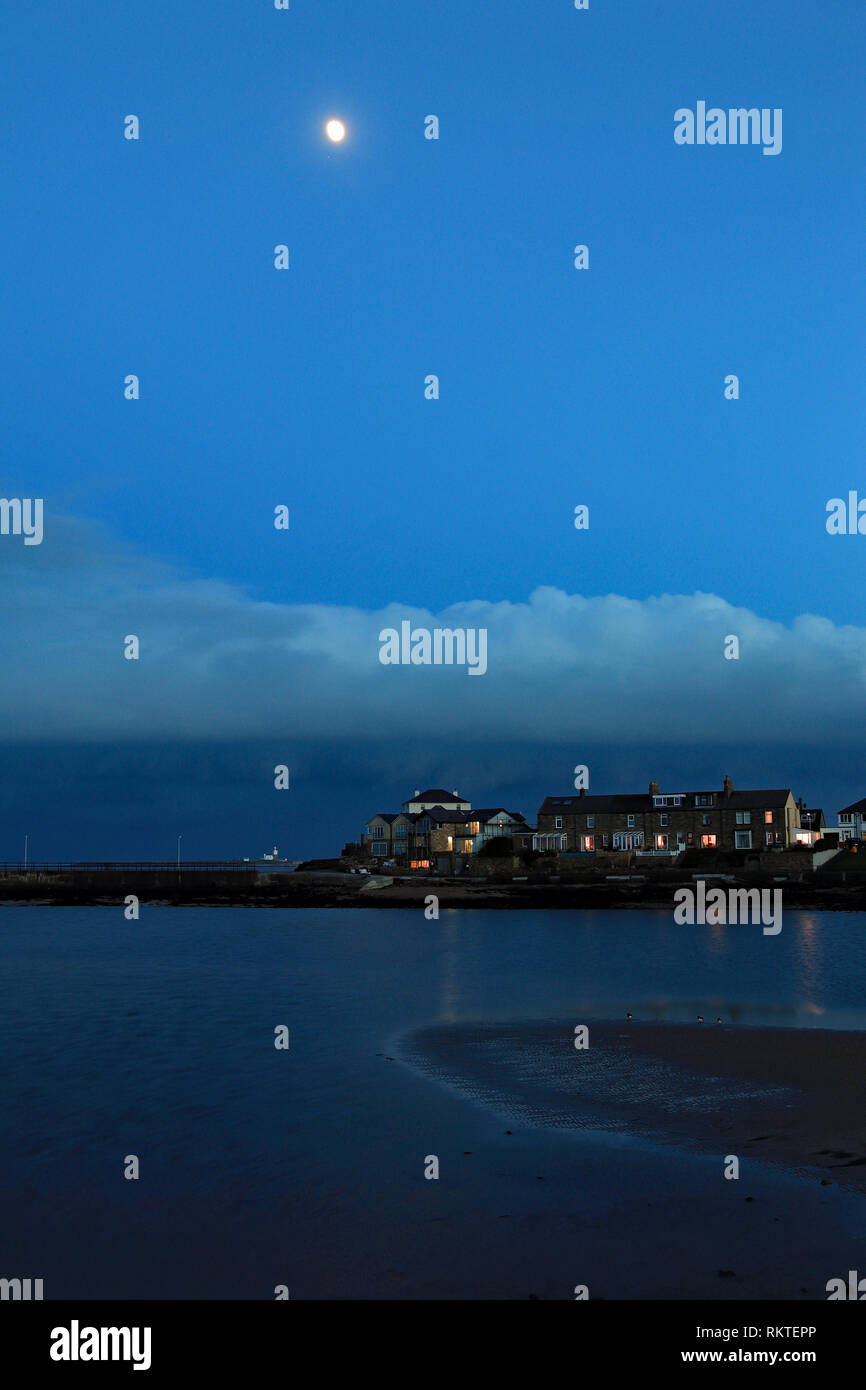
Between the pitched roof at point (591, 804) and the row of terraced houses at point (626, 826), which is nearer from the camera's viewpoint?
the row of terraced houses at point (626, 826)

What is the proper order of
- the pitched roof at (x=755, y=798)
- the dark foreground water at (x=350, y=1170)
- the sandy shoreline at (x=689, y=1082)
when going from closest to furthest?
the dark foreground water at (x=350, y=1170)
the sandy shoreline at (x=689, y=1082)
the pitched roof at (x=755, y=798)

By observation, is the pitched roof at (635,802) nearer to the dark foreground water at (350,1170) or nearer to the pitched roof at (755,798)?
the pitched roof at (755,798)

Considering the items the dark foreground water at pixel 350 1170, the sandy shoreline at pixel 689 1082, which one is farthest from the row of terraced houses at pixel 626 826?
the sandy shoreline at pixel 689 1082

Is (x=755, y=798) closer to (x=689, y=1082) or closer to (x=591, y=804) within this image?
(x=591, y=804)

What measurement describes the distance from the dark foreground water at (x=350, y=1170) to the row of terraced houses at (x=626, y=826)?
245ft

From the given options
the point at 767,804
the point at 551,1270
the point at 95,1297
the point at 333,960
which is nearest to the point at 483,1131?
the point at 551,1270

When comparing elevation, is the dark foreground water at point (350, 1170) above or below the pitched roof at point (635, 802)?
below

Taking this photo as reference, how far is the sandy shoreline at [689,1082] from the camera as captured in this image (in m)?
15.5

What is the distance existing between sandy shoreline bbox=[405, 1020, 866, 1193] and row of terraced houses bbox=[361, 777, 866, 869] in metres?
85.6

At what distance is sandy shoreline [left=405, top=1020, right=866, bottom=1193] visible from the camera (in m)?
15.5

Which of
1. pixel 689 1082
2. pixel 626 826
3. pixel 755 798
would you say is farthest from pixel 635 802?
pixel 689 1082

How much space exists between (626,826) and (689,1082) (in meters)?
99.6

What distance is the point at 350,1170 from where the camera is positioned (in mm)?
14742

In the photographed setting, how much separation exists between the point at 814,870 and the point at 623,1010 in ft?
240
